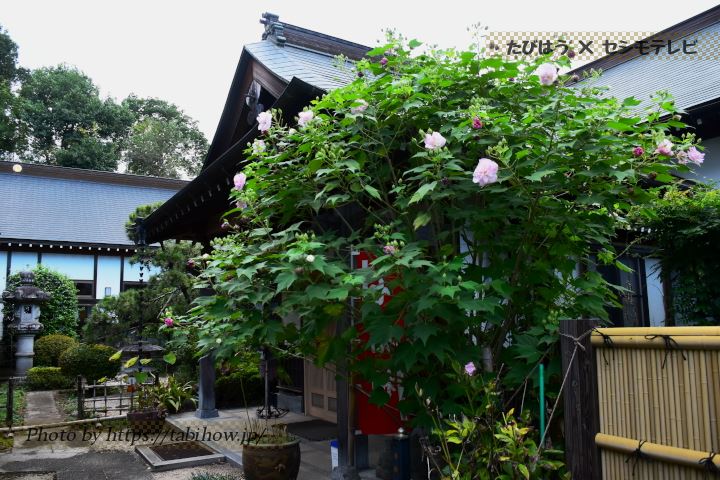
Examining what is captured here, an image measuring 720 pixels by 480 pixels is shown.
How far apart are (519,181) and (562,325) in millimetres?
972

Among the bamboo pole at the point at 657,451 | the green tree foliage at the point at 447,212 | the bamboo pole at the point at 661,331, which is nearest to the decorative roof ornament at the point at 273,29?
the green tree foliage at the point at 447,212

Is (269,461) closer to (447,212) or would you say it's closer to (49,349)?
(447,212)

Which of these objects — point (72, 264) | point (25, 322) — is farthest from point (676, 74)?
point (72, 264)

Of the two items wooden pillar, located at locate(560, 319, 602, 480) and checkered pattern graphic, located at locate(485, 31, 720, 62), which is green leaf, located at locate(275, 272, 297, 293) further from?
checkered pattern graphic, located at locate(485, 31, 720, 62)

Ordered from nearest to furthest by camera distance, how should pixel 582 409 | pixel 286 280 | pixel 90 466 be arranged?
pixel 582 409 < pixel 286 280 < pixel 90 466

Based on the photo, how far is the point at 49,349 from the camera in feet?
60.1

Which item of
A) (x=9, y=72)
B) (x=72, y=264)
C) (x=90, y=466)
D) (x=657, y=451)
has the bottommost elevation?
(x=90, y=466)

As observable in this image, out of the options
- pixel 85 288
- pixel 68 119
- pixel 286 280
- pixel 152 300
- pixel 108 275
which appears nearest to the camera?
pixel 286 280

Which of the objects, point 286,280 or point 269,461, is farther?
point 269,461

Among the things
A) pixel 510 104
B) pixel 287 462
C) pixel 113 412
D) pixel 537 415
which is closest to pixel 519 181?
pixel 510 104

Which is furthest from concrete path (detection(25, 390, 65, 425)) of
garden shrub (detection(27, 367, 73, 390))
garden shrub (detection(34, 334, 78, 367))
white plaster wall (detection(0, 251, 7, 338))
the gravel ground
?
white plaster wall (detection(0, 251, 7, 338))

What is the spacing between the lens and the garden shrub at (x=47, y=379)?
15781 millimetres

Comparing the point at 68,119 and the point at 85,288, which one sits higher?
the point at 68,119

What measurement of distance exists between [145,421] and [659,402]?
335 inches
